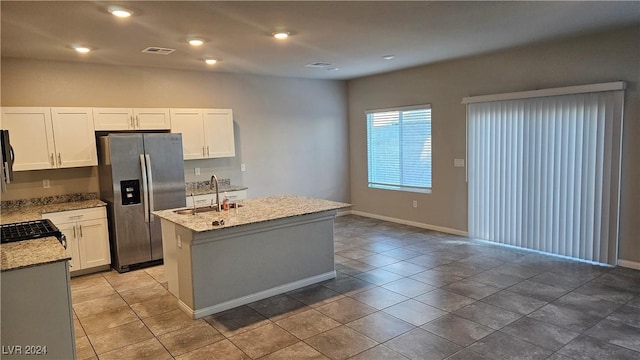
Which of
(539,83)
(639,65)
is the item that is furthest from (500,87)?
(639,65)

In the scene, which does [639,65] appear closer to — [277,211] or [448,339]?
[448,339]

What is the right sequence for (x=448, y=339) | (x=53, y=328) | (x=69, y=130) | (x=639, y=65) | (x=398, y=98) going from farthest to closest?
(x=398, y=98) < (x=69, y=130) < (x=639, y=65) < (x=448, y=339) < (x=53, y=328)

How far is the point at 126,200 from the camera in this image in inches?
196

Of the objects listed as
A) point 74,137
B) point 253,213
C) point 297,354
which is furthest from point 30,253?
point 74,137

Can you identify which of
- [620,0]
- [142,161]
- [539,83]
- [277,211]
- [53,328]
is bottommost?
[53,328]

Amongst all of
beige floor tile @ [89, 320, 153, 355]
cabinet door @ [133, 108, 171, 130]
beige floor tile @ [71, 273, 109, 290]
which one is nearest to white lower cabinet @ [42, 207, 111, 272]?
beige floor tile @ [71, 273, 109, 290]

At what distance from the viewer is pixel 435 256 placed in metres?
5.34

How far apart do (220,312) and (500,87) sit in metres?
4.44

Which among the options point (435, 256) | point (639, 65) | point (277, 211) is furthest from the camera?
point (435, 256)

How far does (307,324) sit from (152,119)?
349 cm

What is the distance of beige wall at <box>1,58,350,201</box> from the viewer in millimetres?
5031

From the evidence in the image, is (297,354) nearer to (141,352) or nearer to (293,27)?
(141,352)

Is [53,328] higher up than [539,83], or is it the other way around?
[539,83]

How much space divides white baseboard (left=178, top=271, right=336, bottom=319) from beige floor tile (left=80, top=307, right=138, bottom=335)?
0.46 meters
